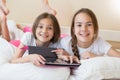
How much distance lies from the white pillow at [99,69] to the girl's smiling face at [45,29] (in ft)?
1.15

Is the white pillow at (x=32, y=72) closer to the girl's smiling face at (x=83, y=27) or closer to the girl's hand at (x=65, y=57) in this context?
the girl's hand at (x=65, y=57)

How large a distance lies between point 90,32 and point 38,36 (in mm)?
280

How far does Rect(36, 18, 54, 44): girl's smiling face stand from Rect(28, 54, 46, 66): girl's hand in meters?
0.26

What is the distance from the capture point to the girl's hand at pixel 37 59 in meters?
0.87

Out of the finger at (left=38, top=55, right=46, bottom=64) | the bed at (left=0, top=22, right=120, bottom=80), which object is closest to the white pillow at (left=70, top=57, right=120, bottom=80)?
the bed at (left=0, top=22, right=120, bottom=80)

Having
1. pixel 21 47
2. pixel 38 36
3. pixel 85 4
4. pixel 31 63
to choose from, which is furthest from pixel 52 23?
pixel 85 4

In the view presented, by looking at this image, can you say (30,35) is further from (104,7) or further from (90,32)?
(104,7)

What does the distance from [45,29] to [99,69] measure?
1.41 ft

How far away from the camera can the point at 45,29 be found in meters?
1.15

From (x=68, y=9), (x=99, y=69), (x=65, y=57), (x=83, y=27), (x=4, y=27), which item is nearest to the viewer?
(x=99, y=69)

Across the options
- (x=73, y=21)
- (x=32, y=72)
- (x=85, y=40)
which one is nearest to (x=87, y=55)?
(x=85, y=40)

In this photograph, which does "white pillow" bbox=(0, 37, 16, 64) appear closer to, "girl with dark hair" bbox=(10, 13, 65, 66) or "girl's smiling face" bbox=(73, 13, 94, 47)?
"girl with dark hair" bbox=(10, 13, 65, 66)

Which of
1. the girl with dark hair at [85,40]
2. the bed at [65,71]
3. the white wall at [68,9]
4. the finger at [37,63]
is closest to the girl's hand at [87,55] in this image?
the girl with dark hair at [85,40]

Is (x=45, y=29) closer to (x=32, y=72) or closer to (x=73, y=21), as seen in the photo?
(x=73, y=21)
